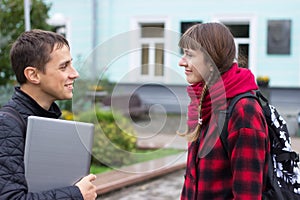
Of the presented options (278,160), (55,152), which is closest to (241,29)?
(278,160)

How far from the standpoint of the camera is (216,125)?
1900 mm

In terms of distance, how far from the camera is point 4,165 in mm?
1486

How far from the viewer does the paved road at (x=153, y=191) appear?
5.98 m

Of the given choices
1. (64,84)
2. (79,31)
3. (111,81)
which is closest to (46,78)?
(64,84)

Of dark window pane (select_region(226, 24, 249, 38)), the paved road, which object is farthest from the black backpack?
dark window pane (select_region(226, 24, 249, 38))

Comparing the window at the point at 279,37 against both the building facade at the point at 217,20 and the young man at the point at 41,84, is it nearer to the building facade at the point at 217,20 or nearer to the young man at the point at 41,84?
the building facade at the point at 217,20

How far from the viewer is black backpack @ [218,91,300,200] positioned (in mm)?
1862

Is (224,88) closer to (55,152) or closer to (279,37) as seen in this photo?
(55,152)

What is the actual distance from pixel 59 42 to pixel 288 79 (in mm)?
12804

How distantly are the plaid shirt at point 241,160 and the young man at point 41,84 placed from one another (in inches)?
19.1

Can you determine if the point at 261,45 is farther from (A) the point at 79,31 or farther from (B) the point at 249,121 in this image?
(B) the point at 249,121

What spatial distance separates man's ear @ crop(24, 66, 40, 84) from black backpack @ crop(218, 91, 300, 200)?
2.29 ft

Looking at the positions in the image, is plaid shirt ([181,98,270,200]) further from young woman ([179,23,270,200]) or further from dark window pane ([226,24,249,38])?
dark window pane ([226,24,249,38])

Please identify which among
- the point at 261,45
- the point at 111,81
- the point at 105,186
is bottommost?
the point at 105,186
